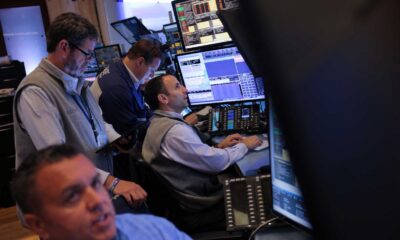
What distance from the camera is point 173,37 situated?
345 centimetres

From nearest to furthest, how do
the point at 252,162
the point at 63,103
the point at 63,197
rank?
the point at 63,197
the point at 63,103
the point at 252,162

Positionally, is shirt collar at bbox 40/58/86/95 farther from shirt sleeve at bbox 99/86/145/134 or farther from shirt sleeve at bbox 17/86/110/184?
shirt sleeve at bbox 99/86/145/134

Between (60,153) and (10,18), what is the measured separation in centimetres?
612

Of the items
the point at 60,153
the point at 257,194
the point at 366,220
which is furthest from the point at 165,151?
the point at 366,220

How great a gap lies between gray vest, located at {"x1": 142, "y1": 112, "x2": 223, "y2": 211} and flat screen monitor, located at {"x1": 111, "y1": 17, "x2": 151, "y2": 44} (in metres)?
1.76

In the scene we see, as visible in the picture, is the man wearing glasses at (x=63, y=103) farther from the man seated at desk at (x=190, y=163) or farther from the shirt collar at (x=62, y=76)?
the man seated at desk at (x=190, y=163)

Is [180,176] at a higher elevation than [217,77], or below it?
below

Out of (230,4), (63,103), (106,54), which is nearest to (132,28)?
(106,54)

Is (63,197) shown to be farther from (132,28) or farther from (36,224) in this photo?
(132,28)

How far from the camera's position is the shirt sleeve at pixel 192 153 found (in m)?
2.12

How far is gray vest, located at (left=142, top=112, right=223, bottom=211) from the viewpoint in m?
2.06

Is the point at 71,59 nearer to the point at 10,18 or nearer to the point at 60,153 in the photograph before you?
the point at 60,153

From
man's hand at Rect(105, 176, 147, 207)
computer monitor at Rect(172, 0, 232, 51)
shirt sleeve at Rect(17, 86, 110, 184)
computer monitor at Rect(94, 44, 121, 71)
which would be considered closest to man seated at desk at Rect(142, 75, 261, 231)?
man's hand at Rect(105, 176, 147, 207)

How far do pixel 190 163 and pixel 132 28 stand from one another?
Answer: 6.94ft
